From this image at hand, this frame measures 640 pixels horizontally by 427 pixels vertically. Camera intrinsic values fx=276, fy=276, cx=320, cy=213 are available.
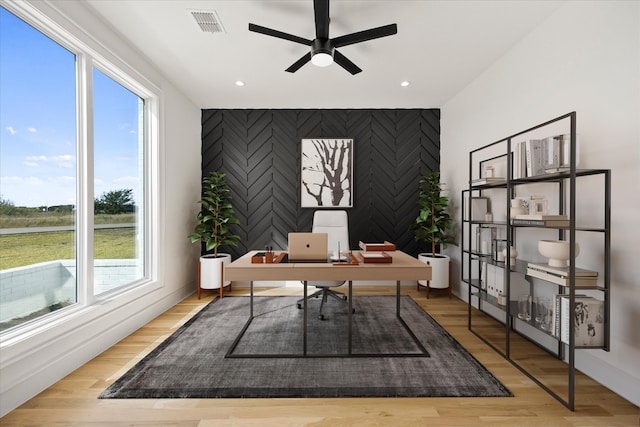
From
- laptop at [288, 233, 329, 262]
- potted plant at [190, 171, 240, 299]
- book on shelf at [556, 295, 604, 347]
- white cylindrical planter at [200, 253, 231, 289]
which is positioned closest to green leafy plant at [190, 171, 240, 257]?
potted plant at [190, 171, 240, 299]

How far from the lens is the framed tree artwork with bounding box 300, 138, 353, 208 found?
4195 mm

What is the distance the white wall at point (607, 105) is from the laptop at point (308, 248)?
6.09 ft

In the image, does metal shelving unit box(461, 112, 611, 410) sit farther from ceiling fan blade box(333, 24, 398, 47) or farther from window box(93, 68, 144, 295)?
window box(93, 68, 144, 295)

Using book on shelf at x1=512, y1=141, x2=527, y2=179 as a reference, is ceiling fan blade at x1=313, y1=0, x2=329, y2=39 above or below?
above

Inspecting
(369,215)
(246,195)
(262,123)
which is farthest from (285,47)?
(369,215)

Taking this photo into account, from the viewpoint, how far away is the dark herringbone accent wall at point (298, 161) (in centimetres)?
423

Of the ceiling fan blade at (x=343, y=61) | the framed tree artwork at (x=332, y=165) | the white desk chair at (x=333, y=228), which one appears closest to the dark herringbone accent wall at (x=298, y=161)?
the framed tree artwork at (x=332, y=165)

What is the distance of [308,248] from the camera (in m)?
2.26

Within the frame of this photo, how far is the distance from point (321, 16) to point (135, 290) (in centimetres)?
290

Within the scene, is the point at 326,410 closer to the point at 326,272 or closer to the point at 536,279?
the point at 326,272

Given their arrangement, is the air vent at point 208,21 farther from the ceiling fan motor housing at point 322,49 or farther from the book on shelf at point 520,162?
the book on shelf at point 520,162

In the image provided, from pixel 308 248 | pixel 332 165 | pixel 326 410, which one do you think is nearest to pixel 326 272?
pixel 308 248

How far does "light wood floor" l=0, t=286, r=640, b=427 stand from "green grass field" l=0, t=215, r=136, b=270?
0.86m

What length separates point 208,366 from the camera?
205 centimetres
